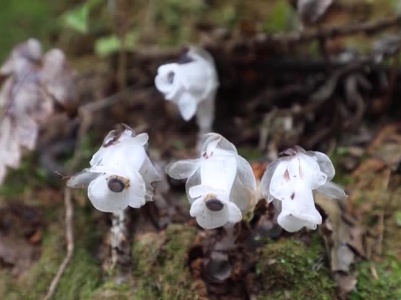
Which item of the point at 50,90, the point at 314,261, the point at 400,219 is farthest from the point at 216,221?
the point at 50,90

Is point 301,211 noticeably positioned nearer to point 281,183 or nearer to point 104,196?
point 281,183

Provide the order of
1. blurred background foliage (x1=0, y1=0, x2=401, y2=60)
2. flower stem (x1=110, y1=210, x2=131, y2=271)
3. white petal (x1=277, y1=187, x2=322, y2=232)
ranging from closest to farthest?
1. white petal (x1=277, y1=187, x2=322, y2=232)
2. flower stem (x1=110, y1=210, x2=131, y2=271)
3. blurred background foliage (x1=0, y1=0, x2=401, y2=60)

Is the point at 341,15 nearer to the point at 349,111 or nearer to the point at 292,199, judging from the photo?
→ the point at 349,111

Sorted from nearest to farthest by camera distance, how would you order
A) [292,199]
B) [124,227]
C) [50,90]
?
[292,199] → [124,227] → [50,90]

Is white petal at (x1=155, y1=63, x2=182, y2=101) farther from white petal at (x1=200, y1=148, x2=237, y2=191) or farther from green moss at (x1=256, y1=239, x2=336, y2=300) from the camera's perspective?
green moss at (x1=256, y1=239, x2=336, y2=300)

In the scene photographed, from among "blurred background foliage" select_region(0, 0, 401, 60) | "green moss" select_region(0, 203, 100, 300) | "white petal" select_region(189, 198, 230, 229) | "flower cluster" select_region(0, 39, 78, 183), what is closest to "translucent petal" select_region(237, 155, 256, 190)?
"white petal" select_region(189, 198, 230, 229)

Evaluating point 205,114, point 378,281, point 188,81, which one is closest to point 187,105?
point 188,81

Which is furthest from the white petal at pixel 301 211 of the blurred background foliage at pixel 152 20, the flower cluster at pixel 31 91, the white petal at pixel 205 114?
the blurred background foliage at pixel 152 20
